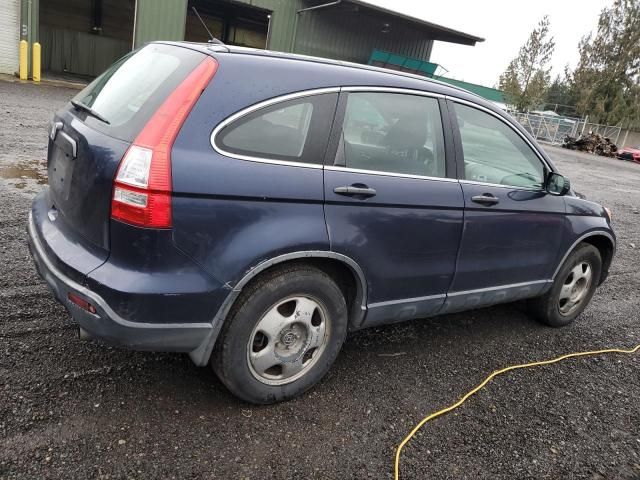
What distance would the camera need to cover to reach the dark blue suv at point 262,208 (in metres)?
2.27

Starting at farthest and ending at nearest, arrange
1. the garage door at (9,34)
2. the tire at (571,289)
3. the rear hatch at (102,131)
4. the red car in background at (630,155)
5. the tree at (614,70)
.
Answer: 1. the tree at (614,70)
2. the red car in background at (630,155)
3. the garage door at (9,34)
4. the tire at (571,289)
5. the rear hatch at (102,131)

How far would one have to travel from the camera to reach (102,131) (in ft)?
8.17

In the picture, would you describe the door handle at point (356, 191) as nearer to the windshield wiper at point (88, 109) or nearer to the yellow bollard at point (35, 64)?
the windshield wiper at point (88, 109)

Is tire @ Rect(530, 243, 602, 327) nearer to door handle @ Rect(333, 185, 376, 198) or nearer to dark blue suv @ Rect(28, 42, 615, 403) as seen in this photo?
dark blue suv @ Rect(28, 42, 615, 403)

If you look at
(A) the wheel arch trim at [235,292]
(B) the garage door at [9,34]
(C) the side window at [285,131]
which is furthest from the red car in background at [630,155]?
(A) the wheel arch trim at [235,292]

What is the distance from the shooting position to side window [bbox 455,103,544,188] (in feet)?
11.1

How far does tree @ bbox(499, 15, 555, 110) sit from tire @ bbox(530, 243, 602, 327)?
39657mm

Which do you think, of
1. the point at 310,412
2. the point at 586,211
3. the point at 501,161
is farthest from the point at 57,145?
the point at 586,211

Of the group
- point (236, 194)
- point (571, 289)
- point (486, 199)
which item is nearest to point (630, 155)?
point (571, 289)

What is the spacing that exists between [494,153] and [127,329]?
2711mm

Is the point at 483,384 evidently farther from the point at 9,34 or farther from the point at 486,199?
the point at 9,34

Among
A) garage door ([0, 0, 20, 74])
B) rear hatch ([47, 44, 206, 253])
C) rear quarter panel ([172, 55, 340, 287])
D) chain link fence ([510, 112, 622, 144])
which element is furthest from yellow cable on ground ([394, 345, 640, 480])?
chain link fence ([510, 112, 622, 144])

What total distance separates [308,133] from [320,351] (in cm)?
120

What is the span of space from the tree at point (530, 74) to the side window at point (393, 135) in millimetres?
41112
